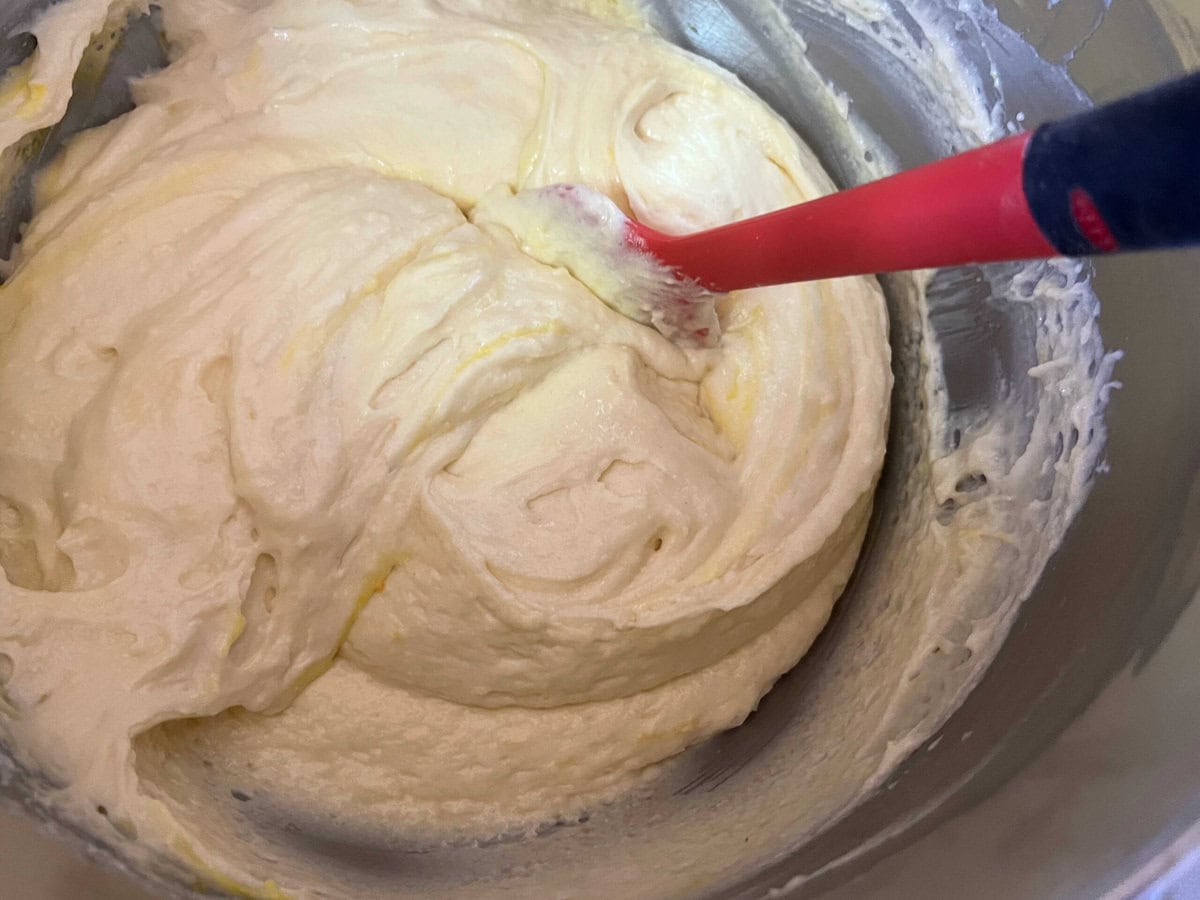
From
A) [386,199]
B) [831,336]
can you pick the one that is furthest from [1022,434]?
[386,199]

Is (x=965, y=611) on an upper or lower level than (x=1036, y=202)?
lower

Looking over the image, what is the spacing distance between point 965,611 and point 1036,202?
3.43 ft

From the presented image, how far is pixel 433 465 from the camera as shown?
1488 mm

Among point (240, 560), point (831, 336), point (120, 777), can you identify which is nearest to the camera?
point (120, 777)

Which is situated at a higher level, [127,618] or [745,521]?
[745,521]

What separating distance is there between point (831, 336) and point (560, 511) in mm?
665

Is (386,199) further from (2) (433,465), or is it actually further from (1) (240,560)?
(1) (240,560)

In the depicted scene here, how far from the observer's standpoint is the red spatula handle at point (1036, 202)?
0.61 m

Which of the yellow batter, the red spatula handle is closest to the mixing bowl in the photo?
Answer: the yellow batter

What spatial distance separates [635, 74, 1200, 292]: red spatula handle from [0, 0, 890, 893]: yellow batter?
1.90 ft

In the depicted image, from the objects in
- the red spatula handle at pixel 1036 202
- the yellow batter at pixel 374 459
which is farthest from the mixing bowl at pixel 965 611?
the red spatula handle at pixel 1036 202

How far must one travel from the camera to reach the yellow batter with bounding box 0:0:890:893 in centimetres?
140

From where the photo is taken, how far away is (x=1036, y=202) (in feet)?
2.33

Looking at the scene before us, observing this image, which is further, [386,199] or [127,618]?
[386,199]
